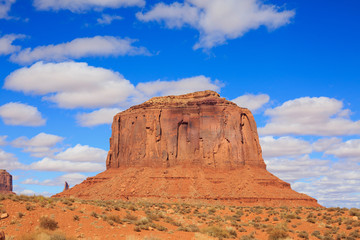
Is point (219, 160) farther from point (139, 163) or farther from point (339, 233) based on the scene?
point (339, 233)

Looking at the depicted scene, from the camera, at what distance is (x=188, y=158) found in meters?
79.1

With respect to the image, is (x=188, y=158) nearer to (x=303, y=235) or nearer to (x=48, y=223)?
(x=303, y=235)

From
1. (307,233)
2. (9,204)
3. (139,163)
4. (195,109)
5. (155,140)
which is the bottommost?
(307,233)

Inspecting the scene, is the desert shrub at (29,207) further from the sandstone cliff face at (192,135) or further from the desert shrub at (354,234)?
the sandstone cliff face at (192,135)

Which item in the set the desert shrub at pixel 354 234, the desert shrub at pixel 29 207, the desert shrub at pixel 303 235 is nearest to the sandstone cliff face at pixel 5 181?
the desert shrub at pixel 29 207

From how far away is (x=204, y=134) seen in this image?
264 feet

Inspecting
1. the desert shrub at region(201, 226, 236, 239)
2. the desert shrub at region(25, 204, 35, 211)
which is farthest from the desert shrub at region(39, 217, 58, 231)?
the desert shrub at region(201, 226, 236, 239)

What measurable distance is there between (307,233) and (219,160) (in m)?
49.0

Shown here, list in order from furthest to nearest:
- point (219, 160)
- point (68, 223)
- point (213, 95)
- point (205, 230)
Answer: point (213, 95) < point (219, 160) < point (205, 230) < point (68, 223)

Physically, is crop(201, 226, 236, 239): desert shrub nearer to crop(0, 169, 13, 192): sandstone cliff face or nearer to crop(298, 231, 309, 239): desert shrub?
crop(298, 231, 309, 239): desert shrub

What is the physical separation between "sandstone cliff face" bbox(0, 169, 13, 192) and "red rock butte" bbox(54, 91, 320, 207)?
71157 millimetres

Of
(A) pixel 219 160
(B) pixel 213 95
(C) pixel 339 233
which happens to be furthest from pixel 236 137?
(C) pixel 339 233

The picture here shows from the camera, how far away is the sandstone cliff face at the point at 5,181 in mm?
138062

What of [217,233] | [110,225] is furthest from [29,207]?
[217,233]
